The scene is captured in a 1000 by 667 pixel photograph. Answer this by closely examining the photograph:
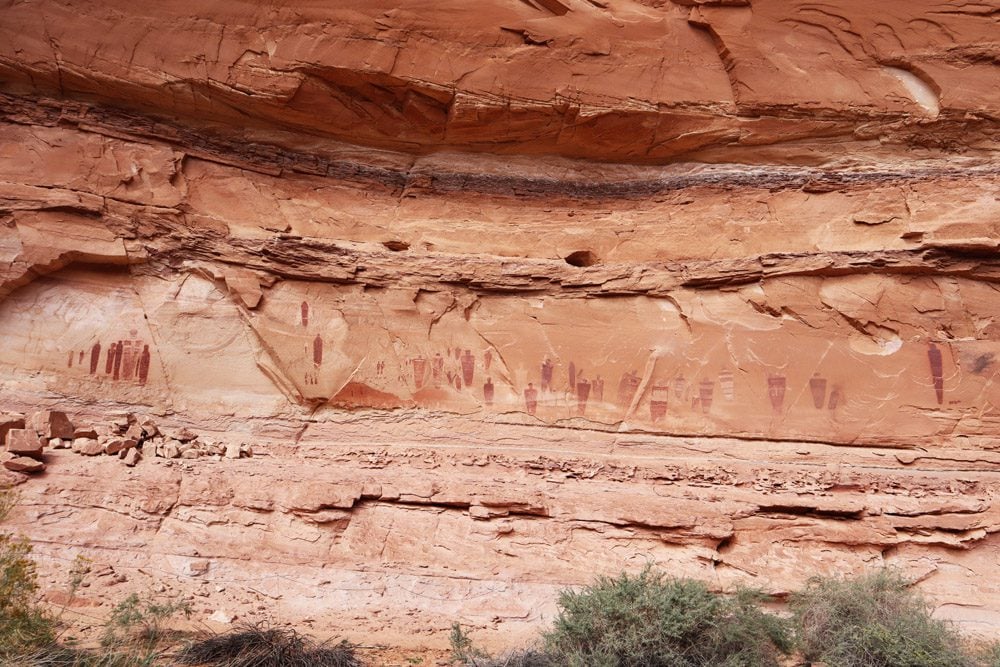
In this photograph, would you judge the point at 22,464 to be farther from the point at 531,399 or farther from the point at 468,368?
the point at 531,399

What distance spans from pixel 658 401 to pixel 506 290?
8.02 feet

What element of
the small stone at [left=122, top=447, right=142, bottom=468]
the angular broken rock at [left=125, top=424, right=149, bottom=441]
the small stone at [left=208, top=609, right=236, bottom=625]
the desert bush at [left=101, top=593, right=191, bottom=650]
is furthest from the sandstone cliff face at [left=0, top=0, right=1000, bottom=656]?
the desert bush at [left=101, top=593, right=191, bottom=650]

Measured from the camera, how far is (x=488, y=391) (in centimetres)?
891

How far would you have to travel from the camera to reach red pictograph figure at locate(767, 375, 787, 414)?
8633mm

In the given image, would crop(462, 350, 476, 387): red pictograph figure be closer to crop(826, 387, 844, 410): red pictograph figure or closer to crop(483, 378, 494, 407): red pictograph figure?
crop(483, 378, 494, 407): red pictograph figure

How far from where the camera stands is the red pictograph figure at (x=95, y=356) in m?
8.37

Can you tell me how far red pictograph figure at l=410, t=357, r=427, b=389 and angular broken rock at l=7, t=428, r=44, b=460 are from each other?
4089mm

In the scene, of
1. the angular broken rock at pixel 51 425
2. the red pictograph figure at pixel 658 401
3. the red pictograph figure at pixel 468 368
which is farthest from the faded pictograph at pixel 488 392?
the angular broken rock at pixel 51 425

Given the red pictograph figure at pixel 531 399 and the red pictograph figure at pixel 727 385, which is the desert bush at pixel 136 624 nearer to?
the red pictograph figure at pixel 531 399

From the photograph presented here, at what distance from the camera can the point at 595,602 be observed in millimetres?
5750

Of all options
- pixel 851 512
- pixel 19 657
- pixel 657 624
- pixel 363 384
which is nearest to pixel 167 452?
pixel 363 384

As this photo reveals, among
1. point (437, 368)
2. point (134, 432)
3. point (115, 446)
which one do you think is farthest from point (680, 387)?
point (115, 446)

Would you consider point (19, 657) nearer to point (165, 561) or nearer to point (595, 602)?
point (165, 561)

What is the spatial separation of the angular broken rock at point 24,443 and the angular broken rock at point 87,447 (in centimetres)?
36
